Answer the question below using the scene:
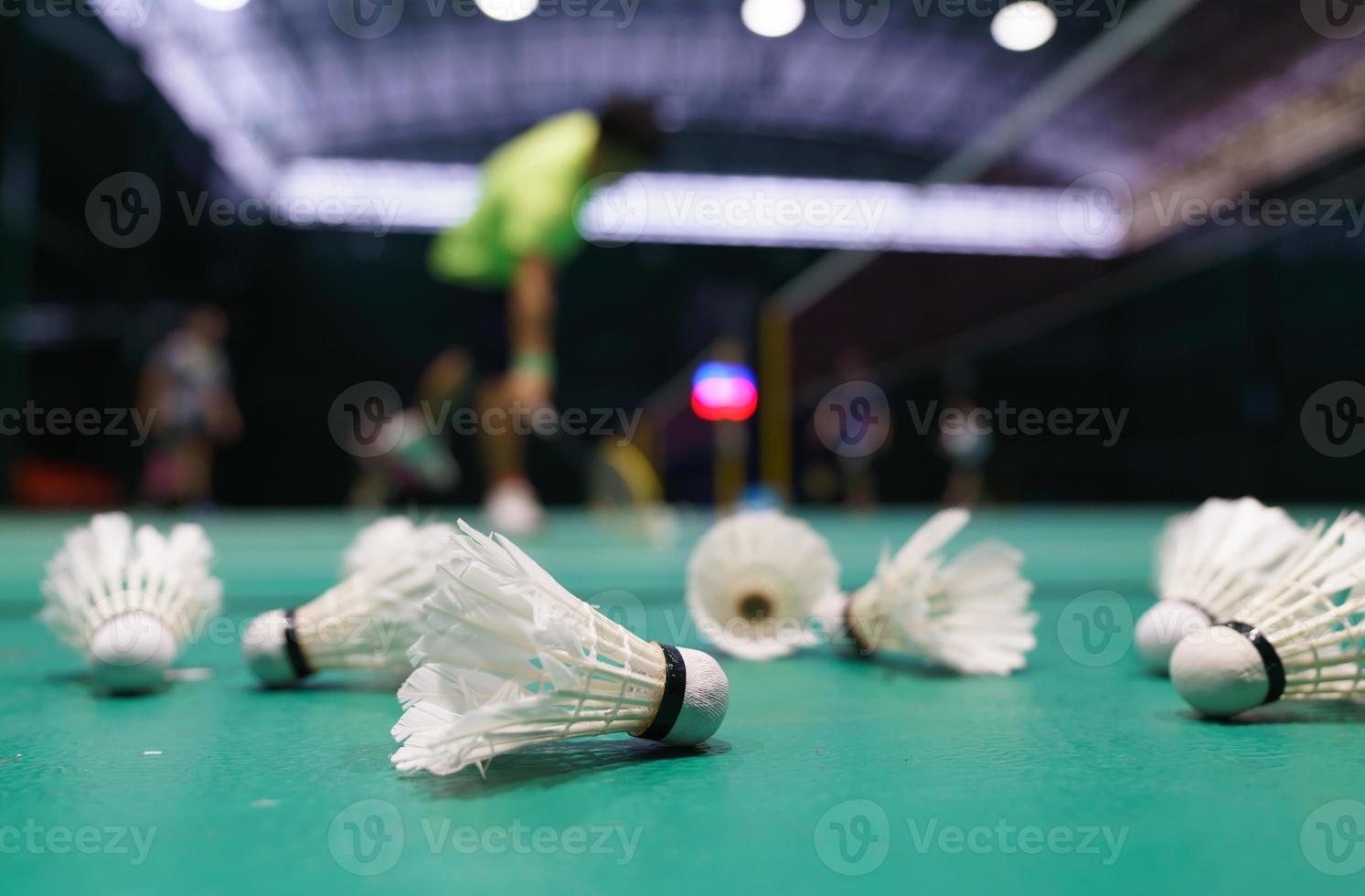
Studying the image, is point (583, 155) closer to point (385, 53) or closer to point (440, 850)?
point (440, 850)

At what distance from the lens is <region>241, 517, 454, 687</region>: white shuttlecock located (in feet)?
4.22

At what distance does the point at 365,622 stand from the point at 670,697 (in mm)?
569

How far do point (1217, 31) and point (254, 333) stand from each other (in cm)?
1705

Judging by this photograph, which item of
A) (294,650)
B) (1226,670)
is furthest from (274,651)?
(1226,670)

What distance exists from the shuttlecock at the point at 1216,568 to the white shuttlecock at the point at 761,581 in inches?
20.4

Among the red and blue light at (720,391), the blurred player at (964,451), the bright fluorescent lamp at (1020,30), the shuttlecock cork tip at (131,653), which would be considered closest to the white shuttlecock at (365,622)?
the shuttlecock cork tip at (131,653)

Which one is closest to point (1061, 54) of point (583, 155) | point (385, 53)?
point (385, 53)

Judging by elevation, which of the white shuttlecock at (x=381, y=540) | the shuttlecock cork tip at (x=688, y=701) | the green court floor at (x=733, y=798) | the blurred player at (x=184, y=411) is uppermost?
the blurred player at (x=184, y=411)

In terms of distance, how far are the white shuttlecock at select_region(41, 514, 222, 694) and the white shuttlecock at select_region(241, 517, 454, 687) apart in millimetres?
135

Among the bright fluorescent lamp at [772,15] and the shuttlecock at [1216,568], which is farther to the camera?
the bright fluorescent lamp at [772,15]

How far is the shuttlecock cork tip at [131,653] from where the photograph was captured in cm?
134

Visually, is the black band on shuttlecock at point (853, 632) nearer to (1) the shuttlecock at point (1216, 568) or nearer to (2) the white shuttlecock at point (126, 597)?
(1) the shuttlecock at point (1216, 568)

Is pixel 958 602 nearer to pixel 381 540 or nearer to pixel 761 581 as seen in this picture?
pixel 761 581

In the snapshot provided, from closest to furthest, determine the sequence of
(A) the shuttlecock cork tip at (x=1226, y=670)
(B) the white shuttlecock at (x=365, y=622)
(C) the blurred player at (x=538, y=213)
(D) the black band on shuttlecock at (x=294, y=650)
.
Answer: (A) the shuttlecock cork tip at (x=1226, y=670)
(B) the white shuttlecock at (x=365, y=622)
(D) the black band on shuttlecock at (x=294, y=650)
(C) the blurred player at (x=538, y=213)
